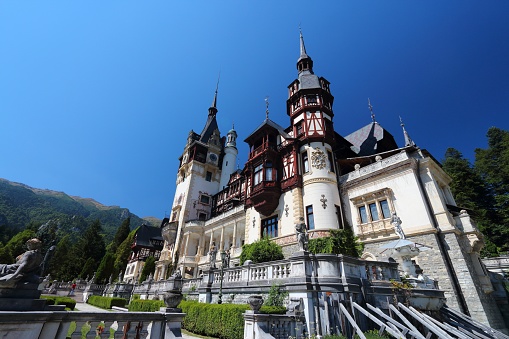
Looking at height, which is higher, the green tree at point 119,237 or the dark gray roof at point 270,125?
the dark gray roof at point 270,125

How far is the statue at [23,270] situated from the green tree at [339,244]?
1806 centimetres

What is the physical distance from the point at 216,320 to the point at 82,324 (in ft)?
25.1

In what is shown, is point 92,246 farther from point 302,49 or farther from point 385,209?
point 385,209

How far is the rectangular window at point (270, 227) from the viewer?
1004 inches

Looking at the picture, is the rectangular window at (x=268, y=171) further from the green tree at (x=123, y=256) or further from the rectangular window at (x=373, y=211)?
the green tree at (x=123, y=256)

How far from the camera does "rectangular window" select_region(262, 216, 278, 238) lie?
25506mm

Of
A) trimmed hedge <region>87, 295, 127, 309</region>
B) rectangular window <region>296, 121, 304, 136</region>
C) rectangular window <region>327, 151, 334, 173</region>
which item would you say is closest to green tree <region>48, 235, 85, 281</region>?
trimmed hedge <region>87, 295, 127, 309</region>

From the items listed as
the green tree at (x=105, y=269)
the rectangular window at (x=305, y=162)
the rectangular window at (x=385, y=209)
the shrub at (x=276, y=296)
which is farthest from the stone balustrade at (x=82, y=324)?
the green tree at (x=105, y=269)

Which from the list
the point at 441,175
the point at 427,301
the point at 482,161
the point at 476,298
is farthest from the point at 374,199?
the point at 482,161

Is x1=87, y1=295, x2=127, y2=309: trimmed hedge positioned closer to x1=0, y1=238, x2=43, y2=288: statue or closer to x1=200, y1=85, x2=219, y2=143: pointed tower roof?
x1=0, y1=238, x2=43, y2=288: statue

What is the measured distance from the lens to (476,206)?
35594mm

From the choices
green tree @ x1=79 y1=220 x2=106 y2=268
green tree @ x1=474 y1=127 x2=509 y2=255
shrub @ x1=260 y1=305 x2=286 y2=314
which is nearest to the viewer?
shrub @ x1=260 y1=305 x2=286 y2=314

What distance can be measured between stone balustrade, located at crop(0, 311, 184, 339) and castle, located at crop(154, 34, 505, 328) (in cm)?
1633

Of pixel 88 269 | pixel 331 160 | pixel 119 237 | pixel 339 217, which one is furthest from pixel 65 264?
pixel 331 160
